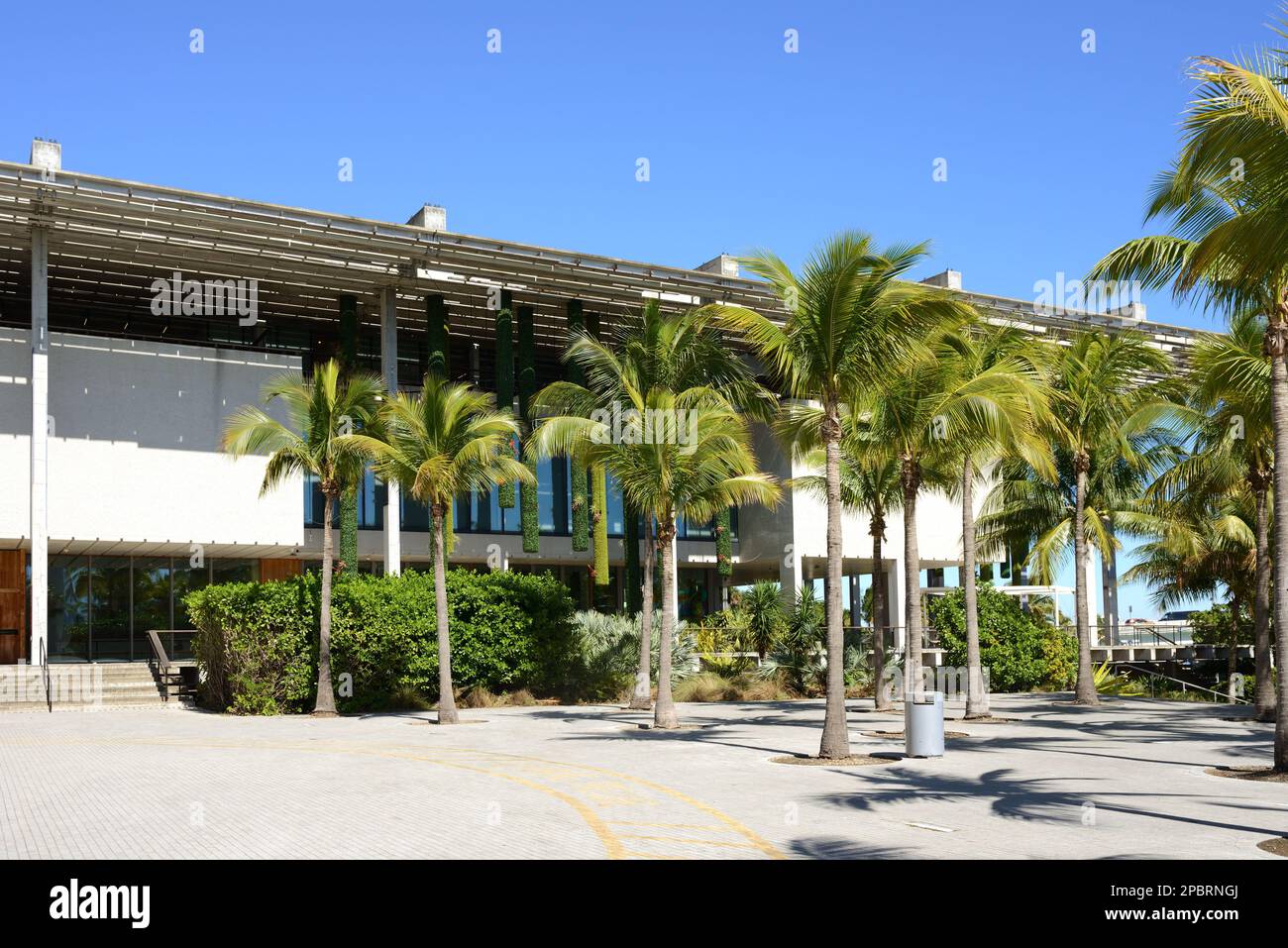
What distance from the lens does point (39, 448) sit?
88.2ft

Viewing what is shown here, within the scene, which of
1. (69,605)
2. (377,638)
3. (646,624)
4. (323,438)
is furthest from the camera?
(69,605)

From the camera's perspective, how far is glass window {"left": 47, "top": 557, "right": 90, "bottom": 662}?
30.9 metres

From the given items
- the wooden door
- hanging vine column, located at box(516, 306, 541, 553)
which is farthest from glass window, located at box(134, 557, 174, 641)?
hanging vine column, located at box(516, 306, 541, 553)

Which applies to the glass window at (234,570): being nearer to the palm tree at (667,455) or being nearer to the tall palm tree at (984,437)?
the palm tree at (667,455)

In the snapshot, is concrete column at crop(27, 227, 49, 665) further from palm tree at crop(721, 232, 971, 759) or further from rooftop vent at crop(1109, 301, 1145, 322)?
rooftop vent at crop(1109, 301, 1145, 322)

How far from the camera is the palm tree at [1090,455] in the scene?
25.4 meters

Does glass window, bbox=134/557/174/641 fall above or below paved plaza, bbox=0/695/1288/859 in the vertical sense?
above

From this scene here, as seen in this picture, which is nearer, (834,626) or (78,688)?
(834,626)

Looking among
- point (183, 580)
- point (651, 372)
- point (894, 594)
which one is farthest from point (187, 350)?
point (894, 594)

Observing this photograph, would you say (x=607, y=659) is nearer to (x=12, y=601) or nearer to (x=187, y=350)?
(x=187, y=350)

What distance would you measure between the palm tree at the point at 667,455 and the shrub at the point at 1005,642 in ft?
39.5

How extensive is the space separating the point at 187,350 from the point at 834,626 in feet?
67.3

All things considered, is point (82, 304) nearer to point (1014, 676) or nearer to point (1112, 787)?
point (1014, 676)

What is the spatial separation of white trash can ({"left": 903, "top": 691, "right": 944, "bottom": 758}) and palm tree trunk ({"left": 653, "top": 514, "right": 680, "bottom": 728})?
5.79 metres
